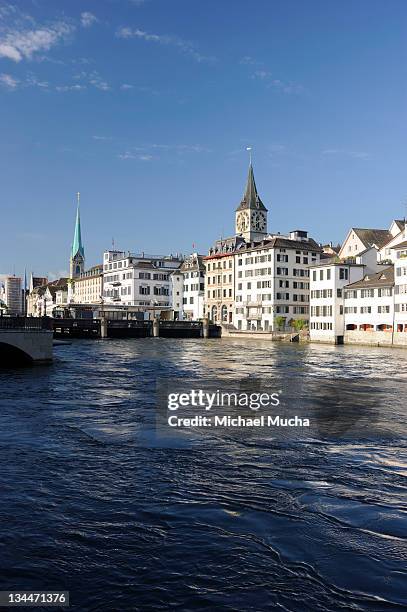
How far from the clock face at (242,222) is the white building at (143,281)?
63.2ft

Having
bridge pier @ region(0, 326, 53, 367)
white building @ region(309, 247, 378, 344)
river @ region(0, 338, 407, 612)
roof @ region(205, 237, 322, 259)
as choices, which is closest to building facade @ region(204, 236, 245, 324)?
roof @ region(205, 237, 322, 259)

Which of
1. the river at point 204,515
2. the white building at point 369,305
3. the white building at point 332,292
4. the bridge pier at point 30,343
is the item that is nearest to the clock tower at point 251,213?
the white building at point 332,292

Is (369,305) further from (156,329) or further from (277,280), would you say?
(156,329)

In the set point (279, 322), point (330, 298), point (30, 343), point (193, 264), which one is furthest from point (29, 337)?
point (193, 264)

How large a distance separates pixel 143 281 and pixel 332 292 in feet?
231

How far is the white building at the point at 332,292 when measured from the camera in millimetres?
91250

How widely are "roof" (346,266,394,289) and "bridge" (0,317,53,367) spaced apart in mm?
55360

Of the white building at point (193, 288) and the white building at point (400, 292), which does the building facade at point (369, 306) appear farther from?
the white building at point (193, 288)

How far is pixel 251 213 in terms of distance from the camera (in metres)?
163

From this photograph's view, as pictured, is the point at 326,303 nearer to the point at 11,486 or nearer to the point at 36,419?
the point at 36,419

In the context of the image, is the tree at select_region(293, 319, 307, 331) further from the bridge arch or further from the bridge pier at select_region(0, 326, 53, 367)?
the bridge pier at select_region(0, 326, 53, 367)

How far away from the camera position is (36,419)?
2059 cm

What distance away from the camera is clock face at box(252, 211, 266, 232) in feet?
536

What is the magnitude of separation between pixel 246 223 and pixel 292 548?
517ft
